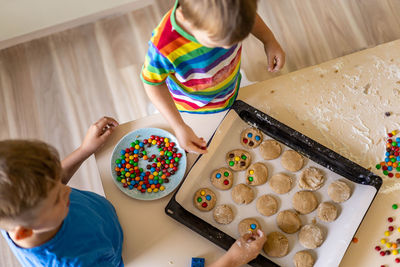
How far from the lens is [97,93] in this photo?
1.91 m

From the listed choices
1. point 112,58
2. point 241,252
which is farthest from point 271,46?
point 112,58

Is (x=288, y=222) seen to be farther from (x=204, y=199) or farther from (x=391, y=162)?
(x=391, y=162)

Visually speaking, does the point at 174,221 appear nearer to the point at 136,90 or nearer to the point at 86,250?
the point at 86,250

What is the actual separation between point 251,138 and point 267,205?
0.68 feet

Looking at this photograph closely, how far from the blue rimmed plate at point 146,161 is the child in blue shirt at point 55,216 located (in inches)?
2.2

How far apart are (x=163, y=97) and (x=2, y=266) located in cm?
124

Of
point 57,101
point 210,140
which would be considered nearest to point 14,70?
point 57,101

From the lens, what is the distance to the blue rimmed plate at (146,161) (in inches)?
41.3

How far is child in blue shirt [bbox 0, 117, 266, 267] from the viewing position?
688 mm

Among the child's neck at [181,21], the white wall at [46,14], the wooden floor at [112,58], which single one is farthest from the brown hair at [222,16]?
the white wall at [46,14]

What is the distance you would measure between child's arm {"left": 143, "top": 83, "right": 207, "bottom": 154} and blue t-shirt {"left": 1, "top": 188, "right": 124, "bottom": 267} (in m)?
0.28

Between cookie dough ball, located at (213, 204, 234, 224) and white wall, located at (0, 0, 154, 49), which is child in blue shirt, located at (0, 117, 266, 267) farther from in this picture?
white wall, located at (0, 0, 154, 49)

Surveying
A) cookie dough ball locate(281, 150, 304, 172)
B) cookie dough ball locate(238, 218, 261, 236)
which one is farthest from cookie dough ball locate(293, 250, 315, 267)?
cookie dough ball locate(281, 150, 304, 172)

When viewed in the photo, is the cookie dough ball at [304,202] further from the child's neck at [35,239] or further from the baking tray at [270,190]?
the child's neck at [35,239]
